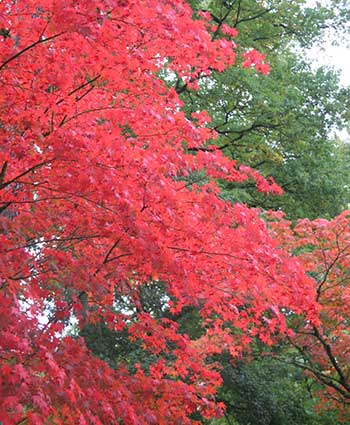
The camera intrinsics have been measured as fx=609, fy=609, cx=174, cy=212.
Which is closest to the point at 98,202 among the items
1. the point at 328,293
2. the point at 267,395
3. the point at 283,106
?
the point at 328,293

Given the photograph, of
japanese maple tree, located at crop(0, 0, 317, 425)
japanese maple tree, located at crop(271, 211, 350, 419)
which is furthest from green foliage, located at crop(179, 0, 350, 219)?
japanese maple tree, located at crop(0, 0, 317, 425)

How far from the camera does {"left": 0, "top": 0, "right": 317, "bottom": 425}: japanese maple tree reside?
4684 mm

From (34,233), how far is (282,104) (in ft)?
25.3

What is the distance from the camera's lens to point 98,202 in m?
5.14

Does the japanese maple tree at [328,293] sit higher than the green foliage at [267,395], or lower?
higher

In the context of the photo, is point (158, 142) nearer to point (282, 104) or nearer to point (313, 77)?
point (282, 104)

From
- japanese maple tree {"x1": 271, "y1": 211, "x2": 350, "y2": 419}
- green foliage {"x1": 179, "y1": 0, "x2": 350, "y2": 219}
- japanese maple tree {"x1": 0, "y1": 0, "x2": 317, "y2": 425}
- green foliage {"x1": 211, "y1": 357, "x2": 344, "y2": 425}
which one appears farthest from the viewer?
green foliage {"x1": 179, "y1": 0, "x2": 350, "y2": 219}

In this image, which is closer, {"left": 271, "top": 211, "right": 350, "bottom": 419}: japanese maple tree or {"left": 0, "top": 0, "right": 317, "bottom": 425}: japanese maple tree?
{"left": 0, "top": 0, "right": 317, "bottom": 425}: japanese maple tree

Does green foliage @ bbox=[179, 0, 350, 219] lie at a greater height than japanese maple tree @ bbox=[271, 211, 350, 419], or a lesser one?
greater

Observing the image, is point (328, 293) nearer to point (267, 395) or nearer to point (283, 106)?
point (267, 395)

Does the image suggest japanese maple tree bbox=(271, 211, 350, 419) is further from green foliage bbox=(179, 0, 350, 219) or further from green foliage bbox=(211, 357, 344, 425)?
green foliage bbox=(179, 0, 350, 219)

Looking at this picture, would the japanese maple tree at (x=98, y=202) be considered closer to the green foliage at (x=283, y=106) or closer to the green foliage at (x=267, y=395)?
the green foliage at (x=267, y=395)

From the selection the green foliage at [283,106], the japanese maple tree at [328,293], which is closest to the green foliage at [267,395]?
the japanese maple tree at [328,293]

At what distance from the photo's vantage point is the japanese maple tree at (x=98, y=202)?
15.4 feet
